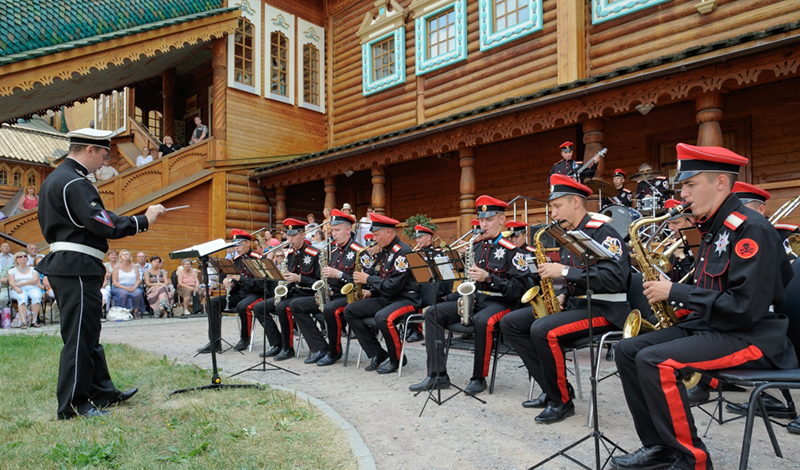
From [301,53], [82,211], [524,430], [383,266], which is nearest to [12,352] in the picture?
[82,211]

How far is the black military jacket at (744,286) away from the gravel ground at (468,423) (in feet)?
2.89

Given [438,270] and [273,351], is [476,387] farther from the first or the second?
[273,351]

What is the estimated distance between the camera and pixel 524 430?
151 inches

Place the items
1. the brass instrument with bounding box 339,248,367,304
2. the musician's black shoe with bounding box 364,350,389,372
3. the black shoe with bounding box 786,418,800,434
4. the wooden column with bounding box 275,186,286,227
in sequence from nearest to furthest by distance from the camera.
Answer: the black shoe with bounding box 786,418,800,434, the musician's black shoe with bounding box 364,350,389,372, the brass instrument with bounding box 339,248,367,304, the wooden column with bounding box 275,186,286,227

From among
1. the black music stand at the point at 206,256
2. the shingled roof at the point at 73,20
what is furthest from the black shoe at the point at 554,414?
the shingled roof at the point at 73,20

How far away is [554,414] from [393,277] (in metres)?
2.52

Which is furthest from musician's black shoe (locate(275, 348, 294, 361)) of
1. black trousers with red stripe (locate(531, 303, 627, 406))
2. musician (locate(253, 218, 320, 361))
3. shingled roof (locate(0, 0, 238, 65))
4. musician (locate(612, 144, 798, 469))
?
shingled roof (locate(0, 0, 238, 65))

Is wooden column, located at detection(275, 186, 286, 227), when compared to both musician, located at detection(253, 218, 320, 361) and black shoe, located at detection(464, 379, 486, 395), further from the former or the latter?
black shoe, located at detection(464, 379, 486, 395)

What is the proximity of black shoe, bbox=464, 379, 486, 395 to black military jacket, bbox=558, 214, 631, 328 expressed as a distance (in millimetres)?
1139

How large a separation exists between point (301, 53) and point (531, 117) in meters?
10.6

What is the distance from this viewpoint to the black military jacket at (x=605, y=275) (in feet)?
12.8

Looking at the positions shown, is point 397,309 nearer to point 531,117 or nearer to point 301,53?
point 531,117

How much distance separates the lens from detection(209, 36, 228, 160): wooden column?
53.0 ft

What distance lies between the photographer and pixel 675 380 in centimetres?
282
